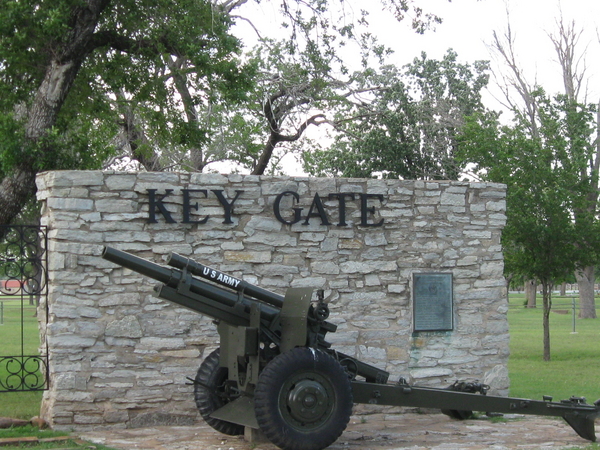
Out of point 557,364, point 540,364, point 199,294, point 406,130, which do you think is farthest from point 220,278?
point 406,130

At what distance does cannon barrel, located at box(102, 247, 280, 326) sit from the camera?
6.51 meters

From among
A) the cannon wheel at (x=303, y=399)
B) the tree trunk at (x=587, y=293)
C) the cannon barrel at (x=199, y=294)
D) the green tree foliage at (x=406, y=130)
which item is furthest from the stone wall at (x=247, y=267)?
the tree trunk at (x=587, y=293)

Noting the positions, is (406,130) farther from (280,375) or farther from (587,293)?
(280,375)

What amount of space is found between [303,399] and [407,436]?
1706 mm

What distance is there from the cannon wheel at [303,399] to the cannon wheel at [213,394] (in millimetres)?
958

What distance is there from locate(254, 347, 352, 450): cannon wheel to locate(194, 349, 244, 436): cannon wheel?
958 millimetres

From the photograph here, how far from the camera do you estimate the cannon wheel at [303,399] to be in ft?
20.6

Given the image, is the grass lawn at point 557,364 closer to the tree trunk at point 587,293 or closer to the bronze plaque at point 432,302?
the bronze plaque at point 432,302

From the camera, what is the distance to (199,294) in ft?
22.0

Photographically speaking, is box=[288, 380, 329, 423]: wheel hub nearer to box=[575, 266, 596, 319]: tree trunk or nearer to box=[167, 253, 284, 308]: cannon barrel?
box=[167, 253, 284, 308]: cannon barrel

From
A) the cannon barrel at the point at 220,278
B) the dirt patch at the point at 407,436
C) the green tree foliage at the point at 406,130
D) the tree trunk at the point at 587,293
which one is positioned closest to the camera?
the cannon barrel at the point at 220,278

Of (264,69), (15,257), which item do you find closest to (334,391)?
(15,257)

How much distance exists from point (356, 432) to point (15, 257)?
4053 mm

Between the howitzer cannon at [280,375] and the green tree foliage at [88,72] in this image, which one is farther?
the green tree foliage at [88,72]
